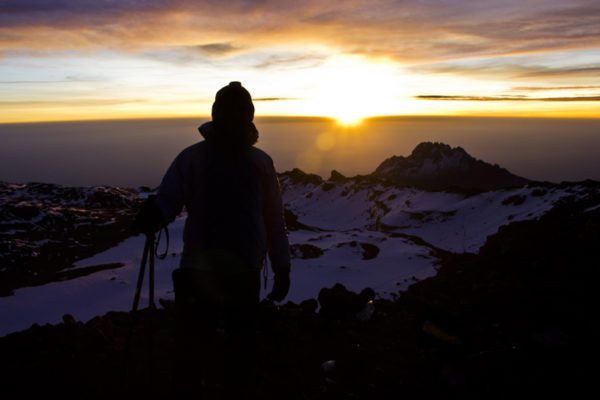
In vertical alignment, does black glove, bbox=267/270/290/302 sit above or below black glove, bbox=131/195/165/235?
below

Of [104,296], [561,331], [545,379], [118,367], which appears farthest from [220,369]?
[104,296]

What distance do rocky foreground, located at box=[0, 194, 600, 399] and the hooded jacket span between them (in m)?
1.63

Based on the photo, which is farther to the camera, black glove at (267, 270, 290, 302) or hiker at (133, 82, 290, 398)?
black glove at (267, 270, 290, 302)

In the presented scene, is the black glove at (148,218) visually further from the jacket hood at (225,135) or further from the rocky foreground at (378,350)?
the rocky foreground at (378,350)

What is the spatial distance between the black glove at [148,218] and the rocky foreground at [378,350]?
4.99 ft

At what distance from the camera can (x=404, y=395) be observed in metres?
6.18

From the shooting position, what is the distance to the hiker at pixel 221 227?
420 cm

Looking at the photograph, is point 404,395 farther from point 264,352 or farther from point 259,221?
point 259,221

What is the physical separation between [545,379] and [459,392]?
1.15m

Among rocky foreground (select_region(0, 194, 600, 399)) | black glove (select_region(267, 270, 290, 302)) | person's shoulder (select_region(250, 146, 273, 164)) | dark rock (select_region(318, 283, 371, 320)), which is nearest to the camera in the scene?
person's shoulder (select_region(250, 146, 273, 164))

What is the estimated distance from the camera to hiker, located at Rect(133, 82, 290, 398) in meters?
4.20

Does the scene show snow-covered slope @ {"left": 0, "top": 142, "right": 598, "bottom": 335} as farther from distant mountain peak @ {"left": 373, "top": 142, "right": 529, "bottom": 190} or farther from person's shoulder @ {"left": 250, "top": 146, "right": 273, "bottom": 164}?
distant mountain peak @ {"left": 373, "top": 142, "right": 529, "bottom": 190}

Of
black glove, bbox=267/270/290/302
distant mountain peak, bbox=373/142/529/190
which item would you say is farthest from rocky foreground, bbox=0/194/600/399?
distant mountain peak, bbox=373/142/529/190

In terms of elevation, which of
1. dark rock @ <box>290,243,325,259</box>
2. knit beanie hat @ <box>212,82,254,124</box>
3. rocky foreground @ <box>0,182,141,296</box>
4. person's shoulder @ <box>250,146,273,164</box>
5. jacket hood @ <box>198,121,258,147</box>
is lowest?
rocky foreground @ <box>0,182,141,296</box>
